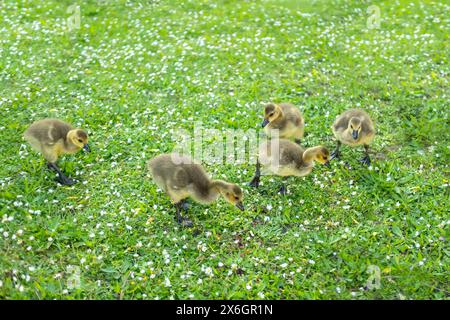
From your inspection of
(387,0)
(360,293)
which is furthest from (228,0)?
(360,293)

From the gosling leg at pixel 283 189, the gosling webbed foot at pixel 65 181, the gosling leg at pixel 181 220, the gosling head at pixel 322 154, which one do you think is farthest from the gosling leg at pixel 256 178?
the gosling webbed foot at pixel 65 181

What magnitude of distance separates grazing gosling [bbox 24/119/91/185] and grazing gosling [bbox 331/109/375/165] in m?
3.81

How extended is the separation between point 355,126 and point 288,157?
120 cm

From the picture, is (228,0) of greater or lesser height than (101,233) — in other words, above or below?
above

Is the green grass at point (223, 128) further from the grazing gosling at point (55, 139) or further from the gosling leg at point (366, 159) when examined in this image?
the grazing gosling at point (55, 139)

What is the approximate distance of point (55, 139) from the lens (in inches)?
245

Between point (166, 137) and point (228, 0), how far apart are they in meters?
5.92

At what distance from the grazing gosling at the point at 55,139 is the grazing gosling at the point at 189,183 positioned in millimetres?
1369

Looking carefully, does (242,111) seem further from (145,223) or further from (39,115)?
(39,115)

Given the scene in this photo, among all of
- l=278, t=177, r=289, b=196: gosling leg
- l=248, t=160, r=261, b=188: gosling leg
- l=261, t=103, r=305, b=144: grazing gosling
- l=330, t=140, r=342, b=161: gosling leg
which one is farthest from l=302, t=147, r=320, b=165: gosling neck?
l=330, t=140, r=342, b=161: gosling leg

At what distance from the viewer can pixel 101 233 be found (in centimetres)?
568

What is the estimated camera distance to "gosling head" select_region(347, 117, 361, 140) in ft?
21.0

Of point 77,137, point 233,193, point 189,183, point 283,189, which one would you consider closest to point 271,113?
point 283,189

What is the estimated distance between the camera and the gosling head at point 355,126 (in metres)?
6.39
